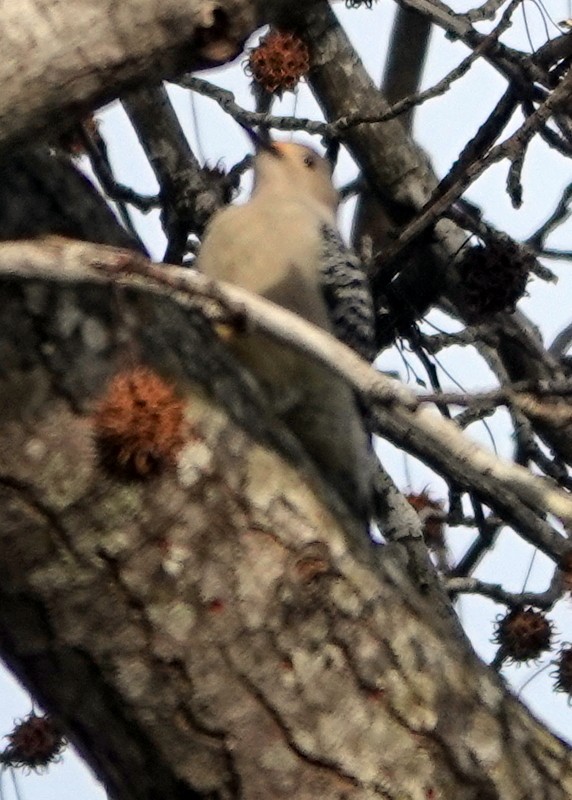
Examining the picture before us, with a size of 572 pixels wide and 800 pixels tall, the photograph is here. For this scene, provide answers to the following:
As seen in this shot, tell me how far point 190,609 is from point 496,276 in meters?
2.02

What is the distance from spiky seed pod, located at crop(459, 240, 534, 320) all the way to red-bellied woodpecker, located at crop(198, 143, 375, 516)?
34 centimetres

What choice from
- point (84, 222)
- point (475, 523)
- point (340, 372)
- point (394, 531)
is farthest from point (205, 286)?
point (475, 523)

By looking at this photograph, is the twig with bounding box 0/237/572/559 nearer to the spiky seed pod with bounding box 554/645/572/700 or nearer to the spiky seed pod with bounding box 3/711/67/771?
the spiky seed pod with bounding box 554/645/572/700

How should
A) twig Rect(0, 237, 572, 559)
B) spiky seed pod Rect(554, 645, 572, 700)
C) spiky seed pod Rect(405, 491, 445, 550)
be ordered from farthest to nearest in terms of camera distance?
spiky seed pod Rect(405, 491, 445, 550)
spiky seed pod Rect(554, 645, 572, 700)
twig Rect(0, 237, 572, 559)

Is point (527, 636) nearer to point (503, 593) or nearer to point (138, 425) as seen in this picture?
point (503, 593)

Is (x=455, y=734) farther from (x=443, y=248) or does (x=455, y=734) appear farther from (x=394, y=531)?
(x=443, y=248)

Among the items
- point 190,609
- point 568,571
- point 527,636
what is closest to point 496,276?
point 527,636

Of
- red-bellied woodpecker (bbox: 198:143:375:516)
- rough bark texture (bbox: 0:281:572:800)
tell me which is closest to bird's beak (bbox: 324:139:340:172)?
red-bellied woodpecker (bbox: 198:143:375:516)

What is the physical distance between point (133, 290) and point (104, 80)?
0.46 metres

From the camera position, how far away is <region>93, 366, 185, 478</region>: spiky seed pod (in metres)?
2.54

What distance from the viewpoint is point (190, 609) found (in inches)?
105

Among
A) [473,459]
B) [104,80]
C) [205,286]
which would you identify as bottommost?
[473,459]

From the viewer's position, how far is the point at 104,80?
2564 mm

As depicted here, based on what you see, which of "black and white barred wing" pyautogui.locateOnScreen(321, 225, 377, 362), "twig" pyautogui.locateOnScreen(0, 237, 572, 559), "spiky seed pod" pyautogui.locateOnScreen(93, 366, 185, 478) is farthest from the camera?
"black and white barred wing" pyautogui.locateOnScreen(321, 225, 377, 362)
